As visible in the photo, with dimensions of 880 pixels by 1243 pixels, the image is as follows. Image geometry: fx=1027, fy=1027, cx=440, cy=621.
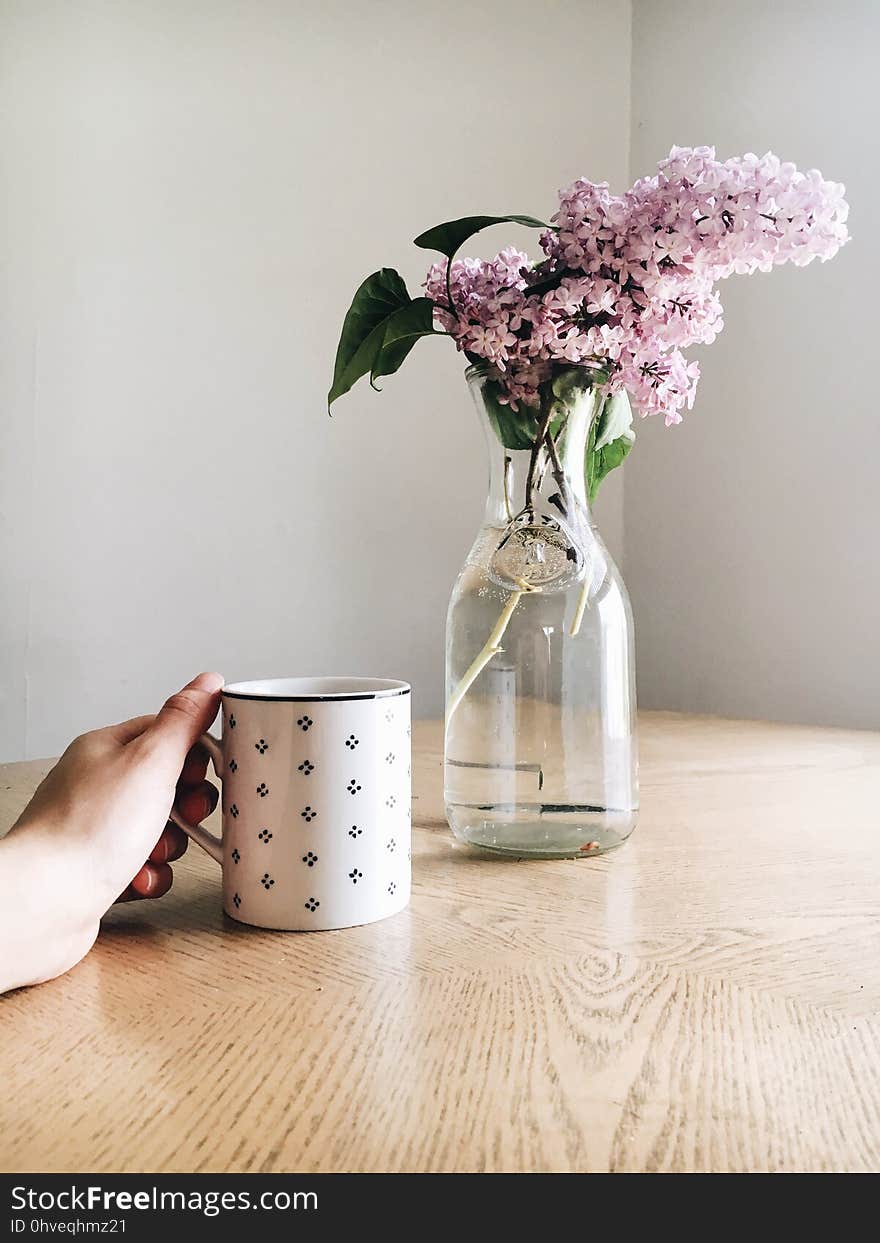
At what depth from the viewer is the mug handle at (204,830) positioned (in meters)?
0.57

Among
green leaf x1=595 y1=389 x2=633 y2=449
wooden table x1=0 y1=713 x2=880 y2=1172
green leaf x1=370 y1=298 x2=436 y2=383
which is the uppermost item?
green leaf x1=370 y1=298 x2=436 y2=383

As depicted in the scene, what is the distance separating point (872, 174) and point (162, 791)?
5.00 feet

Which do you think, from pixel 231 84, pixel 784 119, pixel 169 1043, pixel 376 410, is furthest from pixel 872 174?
pixel 169 1043

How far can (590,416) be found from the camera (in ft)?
2.25

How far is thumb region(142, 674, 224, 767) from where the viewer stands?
0.56m

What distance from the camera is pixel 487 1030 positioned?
0.42m

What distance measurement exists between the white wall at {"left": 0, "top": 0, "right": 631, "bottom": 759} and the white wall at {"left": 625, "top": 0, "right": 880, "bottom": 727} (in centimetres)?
26

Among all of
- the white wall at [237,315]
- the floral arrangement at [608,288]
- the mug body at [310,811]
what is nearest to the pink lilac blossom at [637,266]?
the floral arrangement at [608,288]

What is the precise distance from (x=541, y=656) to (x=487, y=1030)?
294 mm

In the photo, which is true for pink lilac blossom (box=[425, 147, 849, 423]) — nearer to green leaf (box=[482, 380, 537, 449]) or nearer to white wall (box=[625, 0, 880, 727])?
green leaf (box=[482, 380, 537, 449])

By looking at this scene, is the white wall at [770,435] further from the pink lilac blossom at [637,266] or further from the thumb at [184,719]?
the thumb at [184,719]

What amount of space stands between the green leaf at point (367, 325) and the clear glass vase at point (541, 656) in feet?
0.22

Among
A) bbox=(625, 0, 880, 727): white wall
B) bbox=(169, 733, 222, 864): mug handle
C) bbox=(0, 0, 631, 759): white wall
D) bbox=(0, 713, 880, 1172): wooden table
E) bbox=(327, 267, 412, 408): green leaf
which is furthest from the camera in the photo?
bbox=(625, 0, 880, 727): white wall

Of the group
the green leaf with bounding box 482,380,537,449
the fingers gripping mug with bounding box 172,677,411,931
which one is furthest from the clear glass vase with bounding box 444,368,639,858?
the fingers gripping mug with bounding box 172,677,411,931
